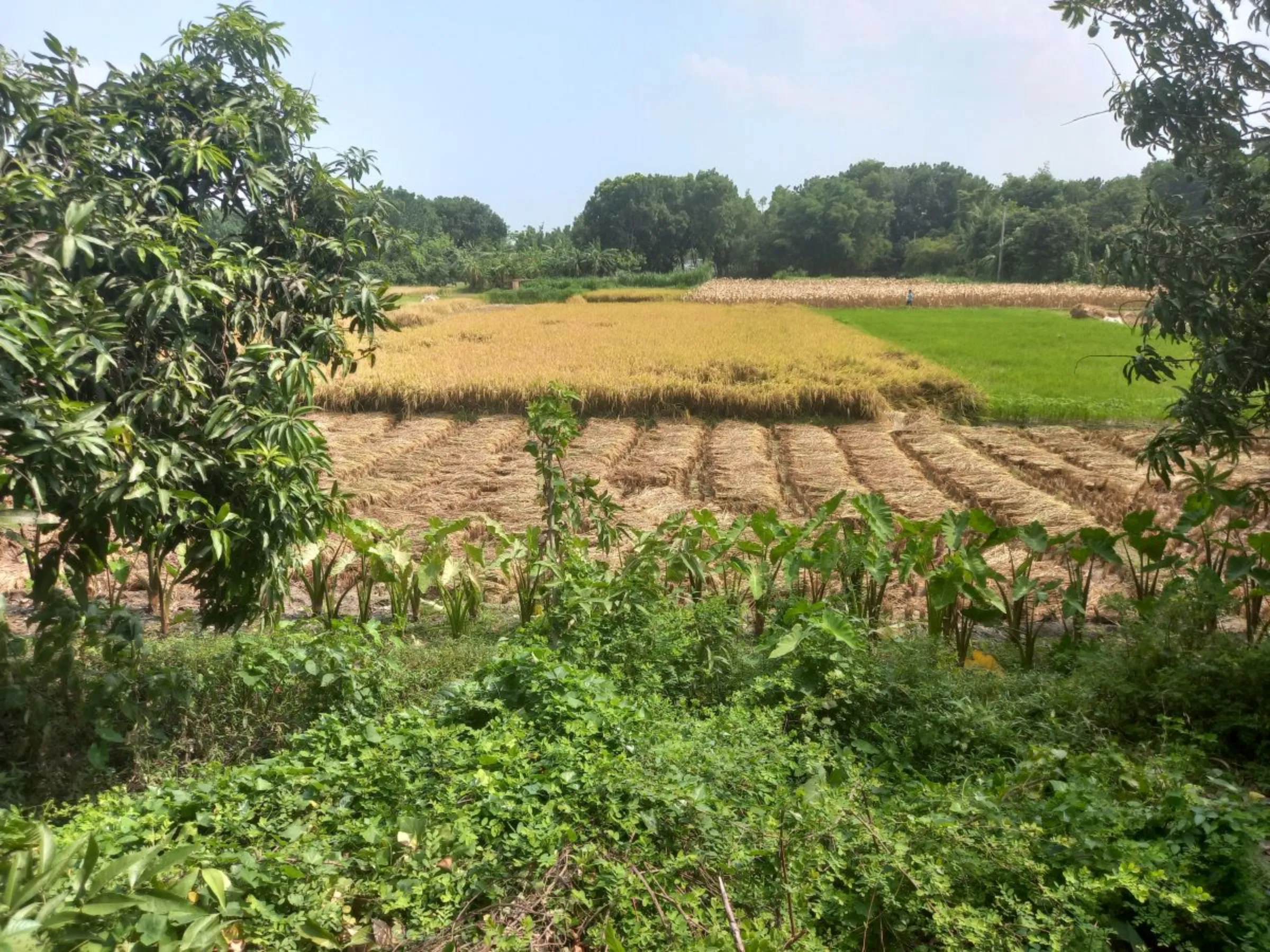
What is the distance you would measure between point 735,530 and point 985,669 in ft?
5.29

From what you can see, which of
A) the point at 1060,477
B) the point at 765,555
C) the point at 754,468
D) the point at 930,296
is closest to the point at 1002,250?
the point at 930,296

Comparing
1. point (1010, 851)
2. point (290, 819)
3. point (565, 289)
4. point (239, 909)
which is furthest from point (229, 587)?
point (565, 289)

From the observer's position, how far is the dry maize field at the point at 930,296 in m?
32.3

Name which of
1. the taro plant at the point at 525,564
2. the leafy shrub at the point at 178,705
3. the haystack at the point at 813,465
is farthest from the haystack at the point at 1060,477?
the leafy shrub at the point at 178,705

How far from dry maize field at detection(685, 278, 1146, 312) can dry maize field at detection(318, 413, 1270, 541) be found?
20437mm

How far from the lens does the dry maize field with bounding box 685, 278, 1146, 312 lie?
106 ft

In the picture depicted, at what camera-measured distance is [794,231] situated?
50.7 metres

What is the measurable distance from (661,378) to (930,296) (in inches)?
1020

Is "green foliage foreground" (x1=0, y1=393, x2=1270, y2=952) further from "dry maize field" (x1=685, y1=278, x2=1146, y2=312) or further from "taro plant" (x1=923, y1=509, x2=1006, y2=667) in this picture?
"dry maize field" (x1=685, y1=278, x2=1146, y2=312)

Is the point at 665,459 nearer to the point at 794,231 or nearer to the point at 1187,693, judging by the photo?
the point at 1187,693

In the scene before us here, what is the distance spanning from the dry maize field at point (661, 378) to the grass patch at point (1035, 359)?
91cm

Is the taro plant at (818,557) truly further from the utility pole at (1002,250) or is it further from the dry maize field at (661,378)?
the utility pole at (1002,250)

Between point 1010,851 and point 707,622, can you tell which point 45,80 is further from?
point 1010,851

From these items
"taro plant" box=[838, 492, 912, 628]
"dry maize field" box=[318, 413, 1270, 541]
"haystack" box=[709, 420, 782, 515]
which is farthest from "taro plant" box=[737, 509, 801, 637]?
"dry maize field" box=[318, 413, 1270, 541]
